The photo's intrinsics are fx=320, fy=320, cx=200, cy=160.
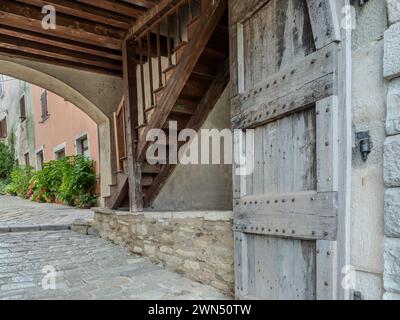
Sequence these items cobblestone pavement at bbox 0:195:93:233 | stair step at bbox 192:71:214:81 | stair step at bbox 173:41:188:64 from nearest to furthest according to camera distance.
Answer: stair step at bbox 173:41:188:64
stair step at bbox 192:71:214:81
cobblestone pavement at bbox 0:195:93:233

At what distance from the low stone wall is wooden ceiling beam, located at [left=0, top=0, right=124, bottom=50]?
2.09m

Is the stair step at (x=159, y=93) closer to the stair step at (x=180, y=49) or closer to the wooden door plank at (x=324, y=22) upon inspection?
the stair step at (x=180, y=49)

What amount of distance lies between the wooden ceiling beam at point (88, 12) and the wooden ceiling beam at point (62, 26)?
106mm

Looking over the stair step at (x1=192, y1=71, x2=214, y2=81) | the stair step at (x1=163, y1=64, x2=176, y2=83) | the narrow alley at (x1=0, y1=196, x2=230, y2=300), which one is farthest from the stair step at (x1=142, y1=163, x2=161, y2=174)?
the stair step at (x1=192, y1=71, x2=214, y2=81)

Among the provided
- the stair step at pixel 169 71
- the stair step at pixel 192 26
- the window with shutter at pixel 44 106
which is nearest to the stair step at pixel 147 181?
the stair step at pixel 169 71

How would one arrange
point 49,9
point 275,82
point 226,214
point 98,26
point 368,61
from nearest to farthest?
point 368,61 < point 275,82 < point 226,214 < point 49,9 < point 98,26

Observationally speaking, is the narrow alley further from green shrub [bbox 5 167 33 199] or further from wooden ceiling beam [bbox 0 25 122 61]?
green shrub [bbox 5 167 33 199]

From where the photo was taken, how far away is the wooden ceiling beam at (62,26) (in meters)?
3.12

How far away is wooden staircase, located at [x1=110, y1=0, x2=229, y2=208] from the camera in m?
2.90

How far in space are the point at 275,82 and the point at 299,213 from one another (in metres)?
0.77

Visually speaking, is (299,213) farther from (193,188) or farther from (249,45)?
(193,188)
